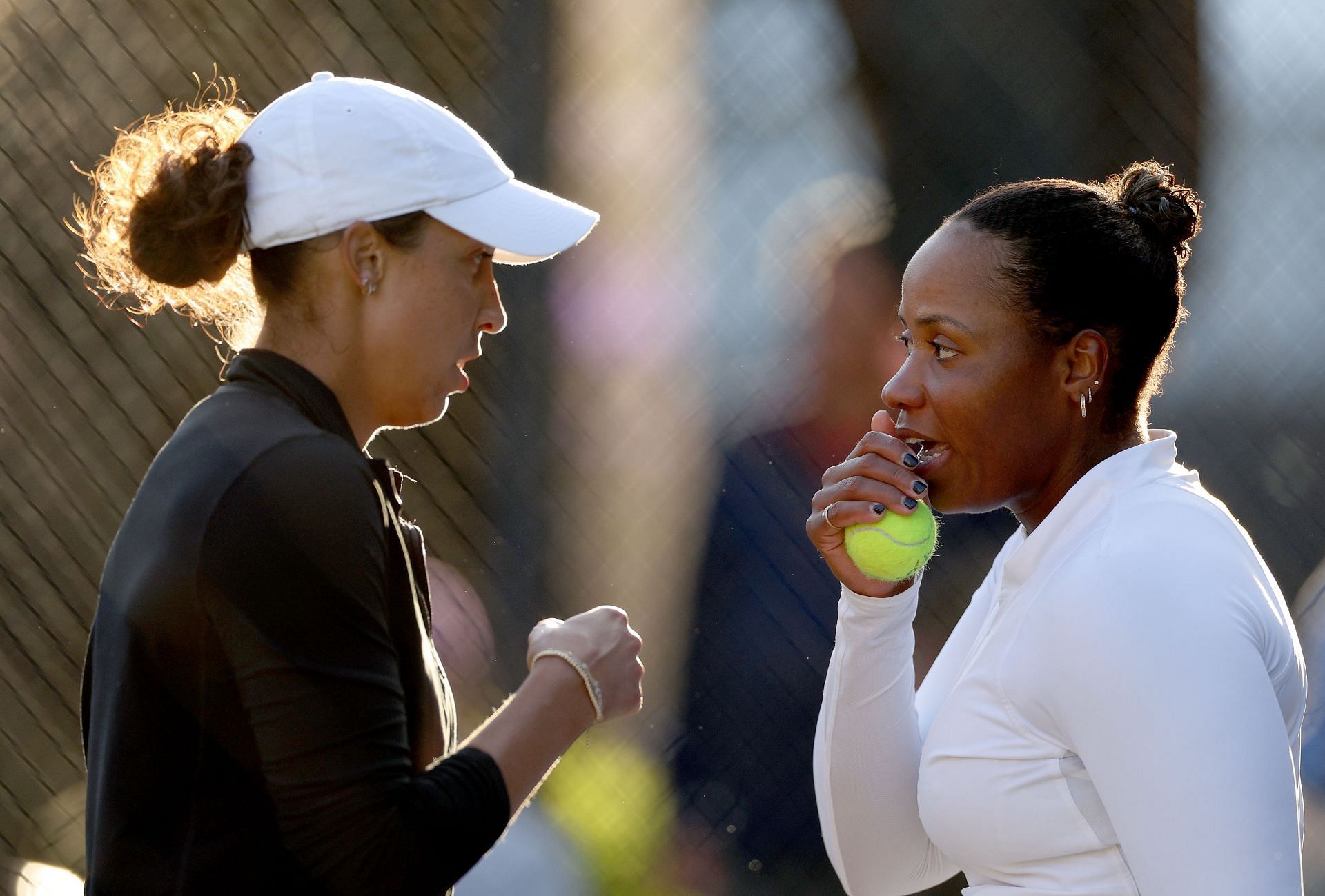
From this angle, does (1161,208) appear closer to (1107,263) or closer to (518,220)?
(1107,263)

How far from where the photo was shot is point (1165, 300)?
1.87 m

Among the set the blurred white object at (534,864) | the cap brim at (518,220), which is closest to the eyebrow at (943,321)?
the cap brim at (518,220)

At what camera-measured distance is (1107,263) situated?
1817 mm

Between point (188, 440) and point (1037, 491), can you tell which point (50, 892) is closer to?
point (188, 440)

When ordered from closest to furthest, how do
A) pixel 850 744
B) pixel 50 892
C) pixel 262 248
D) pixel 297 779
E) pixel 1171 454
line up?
1. pixel 297 779
2. pixel 262 248
3. pixel 1171 454
4. pixel 850 744
5. pixel 50 892

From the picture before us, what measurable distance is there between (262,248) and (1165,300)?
1.37 metres

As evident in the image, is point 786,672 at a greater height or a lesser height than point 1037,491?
lesser

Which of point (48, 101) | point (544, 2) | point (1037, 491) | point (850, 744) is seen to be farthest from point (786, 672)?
point (48, 101)

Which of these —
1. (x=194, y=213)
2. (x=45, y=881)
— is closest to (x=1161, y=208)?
(x=194, y=213)

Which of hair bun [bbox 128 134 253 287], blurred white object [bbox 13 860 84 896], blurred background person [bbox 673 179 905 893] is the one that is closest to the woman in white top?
hair bun [bbox 128 134 253 287]

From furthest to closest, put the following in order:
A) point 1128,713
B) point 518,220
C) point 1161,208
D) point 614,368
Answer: point 614,368 → point 1161,208 → point 518,220 → point 1128,713

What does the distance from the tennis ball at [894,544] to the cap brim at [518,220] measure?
67cm

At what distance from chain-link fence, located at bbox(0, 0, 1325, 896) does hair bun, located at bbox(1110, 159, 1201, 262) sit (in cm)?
189

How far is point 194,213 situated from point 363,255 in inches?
9.3
